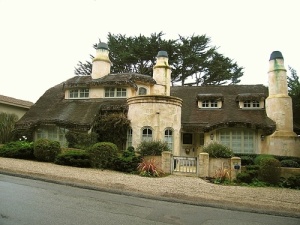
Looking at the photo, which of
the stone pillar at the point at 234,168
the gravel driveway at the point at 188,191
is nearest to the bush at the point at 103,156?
the gravel driveway at the point at 188,191

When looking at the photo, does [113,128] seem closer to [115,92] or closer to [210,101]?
[115,92]

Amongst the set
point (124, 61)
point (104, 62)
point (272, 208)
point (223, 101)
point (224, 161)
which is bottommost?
point (272, 208)

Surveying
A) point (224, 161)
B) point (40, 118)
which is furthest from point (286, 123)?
point (40, 118)

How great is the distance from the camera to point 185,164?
48.3 ft

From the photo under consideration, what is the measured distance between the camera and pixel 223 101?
2389cm

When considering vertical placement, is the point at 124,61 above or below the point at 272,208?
above

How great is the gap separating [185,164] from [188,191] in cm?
456

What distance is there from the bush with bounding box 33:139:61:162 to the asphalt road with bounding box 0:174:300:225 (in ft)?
22.7

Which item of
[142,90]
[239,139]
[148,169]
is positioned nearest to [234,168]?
[148,169]

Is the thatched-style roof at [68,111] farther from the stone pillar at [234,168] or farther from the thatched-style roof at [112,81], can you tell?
the stone pillar at [234,168]

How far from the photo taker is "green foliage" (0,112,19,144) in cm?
2222

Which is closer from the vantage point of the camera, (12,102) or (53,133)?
(53,133)

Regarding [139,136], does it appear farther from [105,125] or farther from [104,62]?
[104,62]

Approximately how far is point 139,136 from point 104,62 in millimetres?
10394
